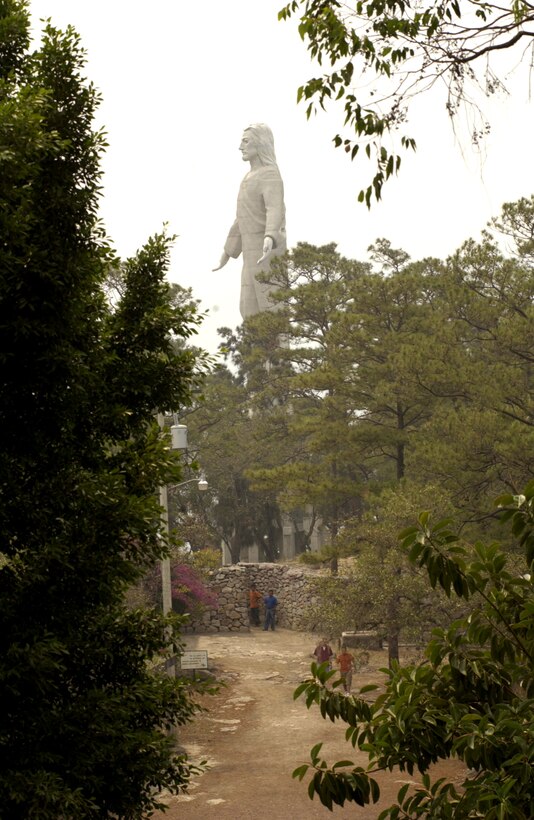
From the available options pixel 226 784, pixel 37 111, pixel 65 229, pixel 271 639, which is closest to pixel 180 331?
pixel 65 229

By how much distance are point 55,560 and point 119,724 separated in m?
1.00

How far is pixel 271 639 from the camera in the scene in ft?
95.5

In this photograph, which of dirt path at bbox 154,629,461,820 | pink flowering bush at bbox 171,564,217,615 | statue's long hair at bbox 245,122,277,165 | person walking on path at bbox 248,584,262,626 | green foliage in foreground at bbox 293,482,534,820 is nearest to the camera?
green foliage in foreground at bbox 293,482,534,820

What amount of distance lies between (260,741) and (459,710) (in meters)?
13.8

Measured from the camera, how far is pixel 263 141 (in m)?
39.3

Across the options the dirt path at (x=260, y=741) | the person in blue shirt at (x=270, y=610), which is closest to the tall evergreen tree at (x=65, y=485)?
the dirt path at (x=260, y=741)

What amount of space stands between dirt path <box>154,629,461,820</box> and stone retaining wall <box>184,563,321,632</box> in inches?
92.4

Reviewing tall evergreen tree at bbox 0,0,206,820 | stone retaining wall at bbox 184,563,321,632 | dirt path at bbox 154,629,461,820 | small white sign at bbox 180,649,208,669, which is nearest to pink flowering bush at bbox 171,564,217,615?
dirt path at bbox 154,629,461,820

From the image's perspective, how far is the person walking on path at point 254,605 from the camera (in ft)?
104

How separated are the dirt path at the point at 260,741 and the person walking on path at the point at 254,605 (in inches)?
129

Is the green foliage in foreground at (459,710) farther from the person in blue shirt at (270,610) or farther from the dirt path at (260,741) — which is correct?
the person in blue shirt at (270,610)

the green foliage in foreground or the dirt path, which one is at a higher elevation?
the green foliage in foreground

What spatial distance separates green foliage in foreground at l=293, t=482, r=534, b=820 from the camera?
419cm

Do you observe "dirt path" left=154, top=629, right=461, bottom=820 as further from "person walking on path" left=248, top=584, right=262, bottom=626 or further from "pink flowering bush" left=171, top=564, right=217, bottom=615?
"person walking on path" left=248, top=584, right=262, bottom=626
